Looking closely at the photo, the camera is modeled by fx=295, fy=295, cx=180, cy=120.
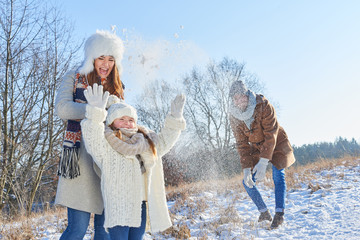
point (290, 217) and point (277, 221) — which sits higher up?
point (277, 221)

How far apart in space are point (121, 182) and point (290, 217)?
9.92 ft

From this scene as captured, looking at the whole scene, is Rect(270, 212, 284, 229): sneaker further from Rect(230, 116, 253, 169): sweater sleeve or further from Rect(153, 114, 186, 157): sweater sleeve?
Rect(153, 114, 186, 157): sweater sleeve

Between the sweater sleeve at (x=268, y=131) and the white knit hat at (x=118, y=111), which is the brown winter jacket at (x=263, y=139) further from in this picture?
the white knit hat at (x=118, y=111)

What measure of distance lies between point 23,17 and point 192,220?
8.99 metres

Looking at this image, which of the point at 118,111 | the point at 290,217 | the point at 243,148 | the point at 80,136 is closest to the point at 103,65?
the point at 118,111

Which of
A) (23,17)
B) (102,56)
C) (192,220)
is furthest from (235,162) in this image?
(102,56)

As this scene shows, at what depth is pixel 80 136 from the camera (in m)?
2.28

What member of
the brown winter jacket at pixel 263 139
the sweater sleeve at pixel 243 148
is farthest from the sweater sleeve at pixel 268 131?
the sweater sleeve at pixel 243 148

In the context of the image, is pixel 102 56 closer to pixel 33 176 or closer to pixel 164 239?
pixel 164 239

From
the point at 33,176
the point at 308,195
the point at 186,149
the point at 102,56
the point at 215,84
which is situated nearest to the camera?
the point at 102,56

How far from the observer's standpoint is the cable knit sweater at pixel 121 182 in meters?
2.07

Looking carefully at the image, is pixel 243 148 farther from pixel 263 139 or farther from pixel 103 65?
pixel 103 65

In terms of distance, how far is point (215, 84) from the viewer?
19.6 m

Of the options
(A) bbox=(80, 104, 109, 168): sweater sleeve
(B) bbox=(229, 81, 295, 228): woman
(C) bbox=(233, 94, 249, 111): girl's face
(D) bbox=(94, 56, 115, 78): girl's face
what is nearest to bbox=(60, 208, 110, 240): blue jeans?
(A) bbox=(80, 104, 109, 168): sweater sleeve
